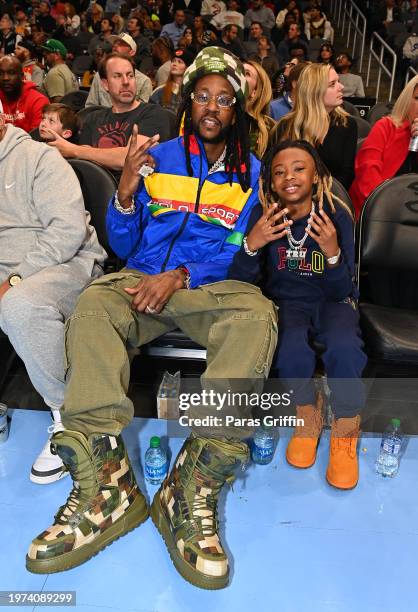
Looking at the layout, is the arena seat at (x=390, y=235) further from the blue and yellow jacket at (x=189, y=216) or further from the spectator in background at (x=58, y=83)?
the spectator in background at (x=58, y=83)

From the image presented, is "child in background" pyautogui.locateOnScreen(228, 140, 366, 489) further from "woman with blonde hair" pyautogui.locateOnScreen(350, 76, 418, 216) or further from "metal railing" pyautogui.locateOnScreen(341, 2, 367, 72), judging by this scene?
"metal railing" pyautogui.locateOnScreen(341, 2, 367, 72)

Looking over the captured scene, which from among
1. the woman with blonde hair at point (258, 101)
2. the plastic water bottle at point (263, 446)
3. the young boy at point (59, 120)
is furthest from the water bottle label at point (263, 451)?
the young boy at point (59, 120)

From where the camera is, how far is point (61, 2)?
9.88 m

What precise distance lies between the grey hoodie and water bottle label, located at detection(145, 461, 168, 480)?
749mm

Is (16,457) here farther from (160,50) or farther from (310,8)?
(310,8)

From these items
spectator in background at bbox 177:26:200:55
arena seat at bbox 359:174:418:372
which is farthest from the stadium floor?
spectator in background at bbox 177:26:200:55

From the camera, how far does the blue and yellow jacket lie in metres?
2.03

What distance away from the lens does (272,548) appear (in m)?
1.57

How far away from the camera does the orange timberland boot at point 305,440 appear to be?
1892 millimetres

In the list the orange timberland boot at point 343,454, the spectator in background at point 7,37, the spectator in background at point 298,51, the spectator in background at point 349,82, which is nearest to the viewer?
the orange timberland boot at point 343,454

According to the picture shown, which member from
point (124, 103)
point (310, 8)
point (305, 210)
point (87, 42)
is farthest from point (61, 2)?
point (305, 210)

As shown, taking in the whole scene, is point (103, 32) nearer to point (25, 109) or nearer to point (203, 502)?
point (25, 109)

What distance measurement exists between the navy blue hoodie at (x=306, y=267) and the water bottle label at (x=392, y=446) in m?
0.52

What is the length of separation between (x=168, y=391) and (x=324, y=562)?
2.70 ft
